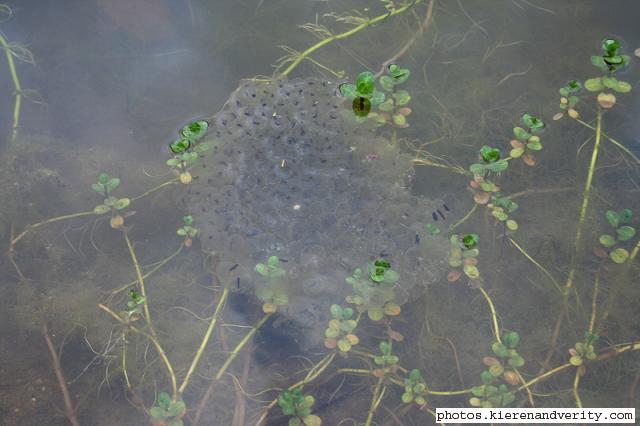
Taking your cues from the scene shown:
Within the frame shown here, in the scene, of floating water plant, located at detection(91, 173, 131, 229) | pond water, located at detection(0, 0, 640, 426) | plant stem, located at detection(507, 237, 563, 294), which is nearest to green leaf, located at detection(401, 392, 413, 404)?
pond water, located at detection(0, 0, 640, 426)

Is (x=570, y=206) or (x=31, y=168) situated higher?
(x=31, y=168)

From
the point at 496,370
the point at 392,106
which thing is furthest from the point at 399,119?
the point at 496,370

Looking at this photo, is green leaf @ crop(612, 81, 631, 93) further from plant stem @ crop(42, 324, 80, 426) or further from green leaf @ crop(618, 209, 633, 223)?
plant stem @ crop(42, 324, 80, 426)

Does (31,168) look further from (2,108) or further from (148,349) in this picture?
(148,349)

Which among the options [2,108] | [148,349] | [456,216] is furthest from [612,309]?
[2,108]

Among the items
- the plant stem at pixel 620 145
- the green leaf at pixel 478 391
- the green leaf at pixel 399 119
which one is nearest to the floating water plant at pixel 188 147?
the green leaf at pixel 399 119

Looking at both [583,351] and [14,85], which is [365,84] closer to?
[583,351]
